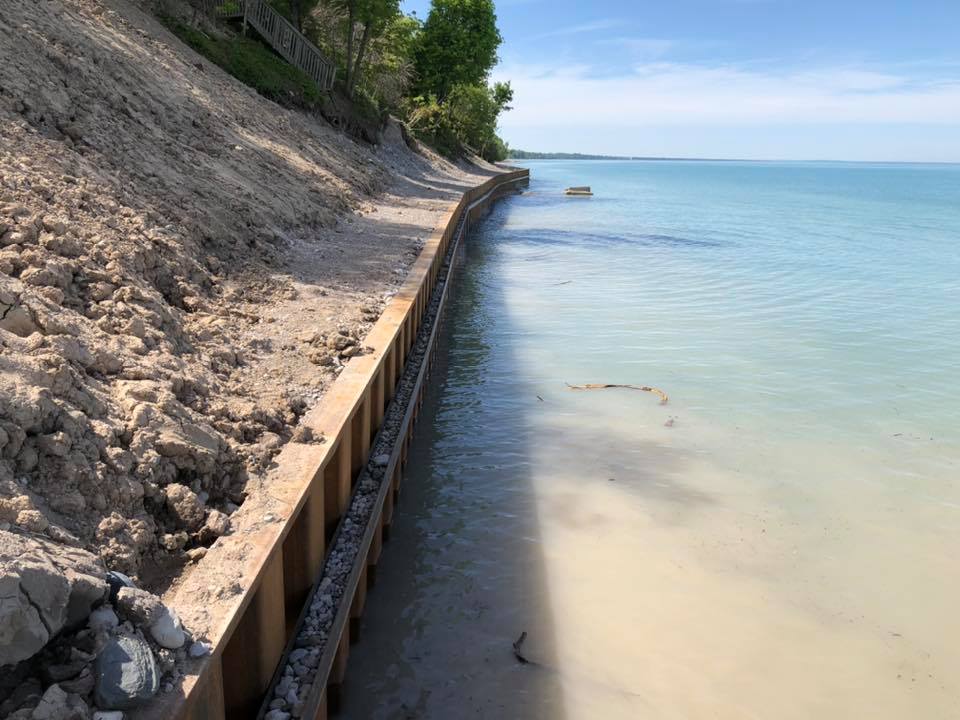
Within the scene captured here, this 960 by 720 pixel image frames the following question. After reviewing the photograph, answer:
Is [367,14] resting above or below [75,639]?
above

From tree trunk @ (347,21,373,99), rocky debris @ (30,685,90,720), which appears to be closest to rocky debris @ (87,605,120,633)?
rocky debris @ (30,685,90,720)

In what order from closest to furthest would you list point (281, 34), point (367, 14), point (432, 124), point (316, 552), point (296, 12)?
point (316, 552) < point (281, 34) < point (367, 14) < point (296, 12) < point (432, 124)

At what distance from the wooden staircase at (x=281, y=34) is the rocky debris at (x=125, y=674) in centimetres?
2378

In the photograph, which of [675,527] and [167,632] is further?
[675,527]

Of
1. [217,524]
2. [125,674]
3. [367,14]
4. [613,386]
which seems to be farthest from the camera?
[367,14]

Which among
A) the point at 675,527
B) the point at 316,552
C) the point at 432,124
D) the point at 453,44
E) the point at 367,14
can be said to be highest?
the point at 453,44

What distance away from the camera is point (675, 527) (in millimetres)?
6473

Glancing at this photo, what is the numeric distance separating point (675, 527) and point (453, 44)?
5325cm

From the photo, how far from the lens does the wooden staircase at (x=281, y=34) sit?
75.8 ft

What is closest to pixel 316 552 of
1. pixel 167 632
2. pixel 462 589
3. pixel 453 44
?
pixel 462 589

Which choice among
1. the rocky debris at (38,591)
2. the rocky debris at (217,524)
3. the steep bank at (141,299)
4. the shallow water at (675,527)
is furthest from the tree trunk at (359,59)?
the rocky debris at (38,591)

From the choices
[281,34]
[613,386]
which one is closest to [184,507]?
[613,386]

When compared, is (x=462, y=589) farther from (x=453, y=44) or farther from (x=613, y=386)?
(x=453, y=44)

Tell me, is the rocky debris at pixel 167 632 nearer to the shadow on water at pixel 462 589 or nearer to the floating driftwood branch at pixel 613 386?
the shadow on water at pixel 462 589
